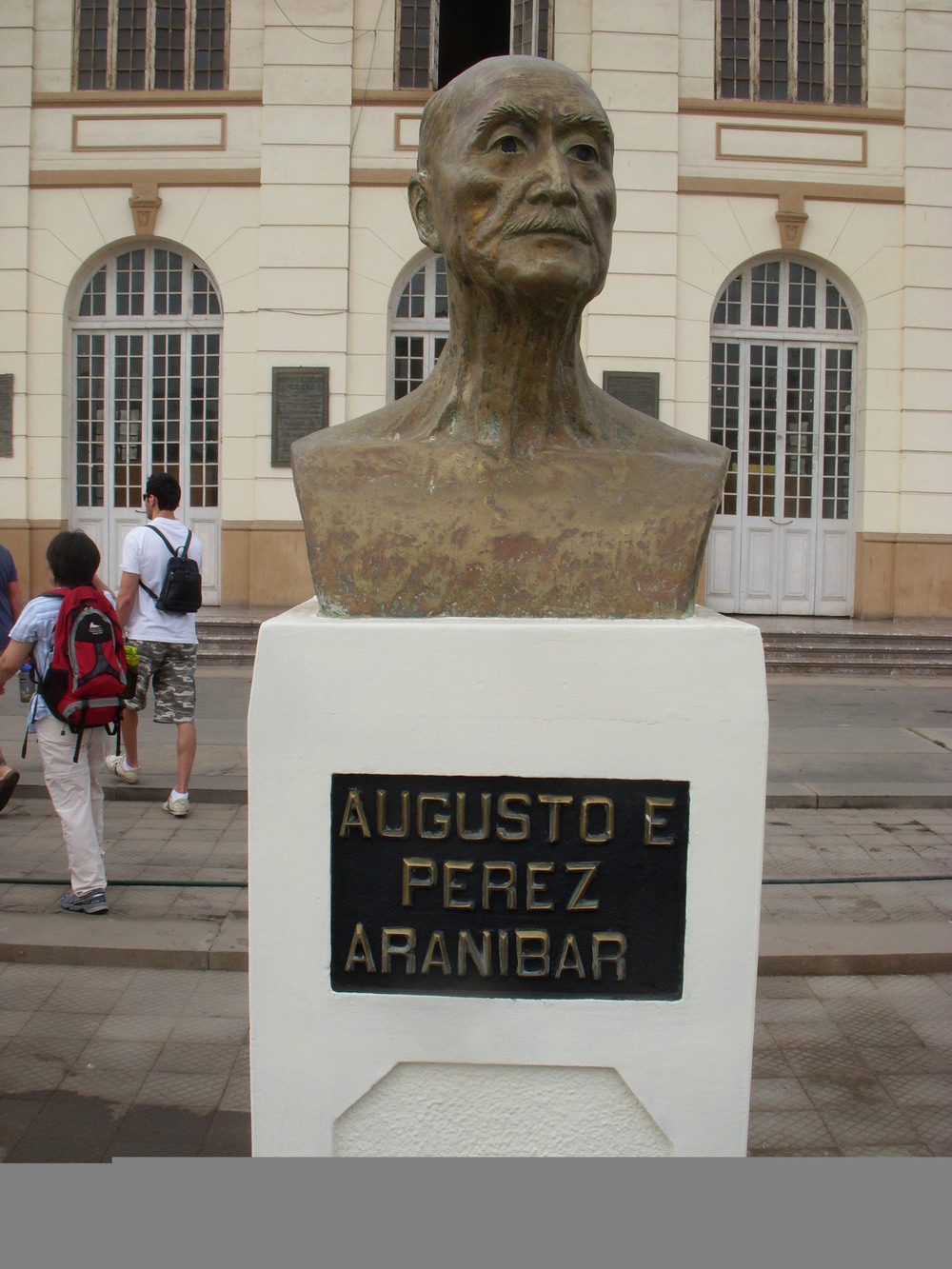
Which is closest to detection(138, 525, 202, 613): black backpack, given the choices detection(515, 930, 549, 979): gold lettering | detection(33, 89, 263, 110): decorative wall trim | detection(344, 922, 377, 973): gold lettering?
detection(344, 922, 377, 973): gold lettering

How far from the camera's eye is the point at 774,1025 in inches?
158

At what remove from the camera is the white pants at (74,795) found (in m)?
4.70

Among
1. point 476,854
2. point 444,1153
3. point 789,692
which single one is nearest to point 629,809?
point 476,854

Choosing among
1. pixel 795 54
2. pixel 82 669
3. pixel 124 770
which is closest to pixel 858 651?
pixel 795 54

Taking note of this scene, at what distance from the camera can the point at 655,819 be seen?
2346mm

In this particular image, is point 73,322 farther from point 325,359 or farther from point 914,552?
point 914,552

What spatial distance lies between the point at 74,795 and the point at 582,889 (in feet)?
9.70

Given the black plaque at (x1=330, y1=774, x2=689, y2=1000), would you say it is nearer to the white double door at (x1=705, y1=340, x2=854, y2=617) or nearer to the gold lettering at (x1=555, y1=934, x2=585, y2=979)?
the gold lettering at (x1=555, y1=934, x2=585, y2=979)

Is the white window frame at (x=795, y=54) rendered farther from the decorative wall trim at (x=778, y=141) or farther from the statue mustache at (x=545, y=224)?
the statue mustache at (x=545, y=224)

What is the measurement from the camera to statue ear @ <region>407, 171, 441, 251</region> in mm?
2535

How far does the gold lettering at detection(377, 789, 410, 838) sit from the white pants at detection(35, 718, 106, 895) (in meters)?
2.72

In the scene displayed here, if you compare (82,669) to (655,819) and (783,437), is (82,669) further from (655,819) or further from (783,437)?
(783,437)

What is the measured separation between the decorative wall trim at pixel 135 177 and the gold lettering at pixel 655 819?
11.3 meters

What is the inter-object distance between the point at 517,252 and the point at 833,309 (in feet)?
38.3
